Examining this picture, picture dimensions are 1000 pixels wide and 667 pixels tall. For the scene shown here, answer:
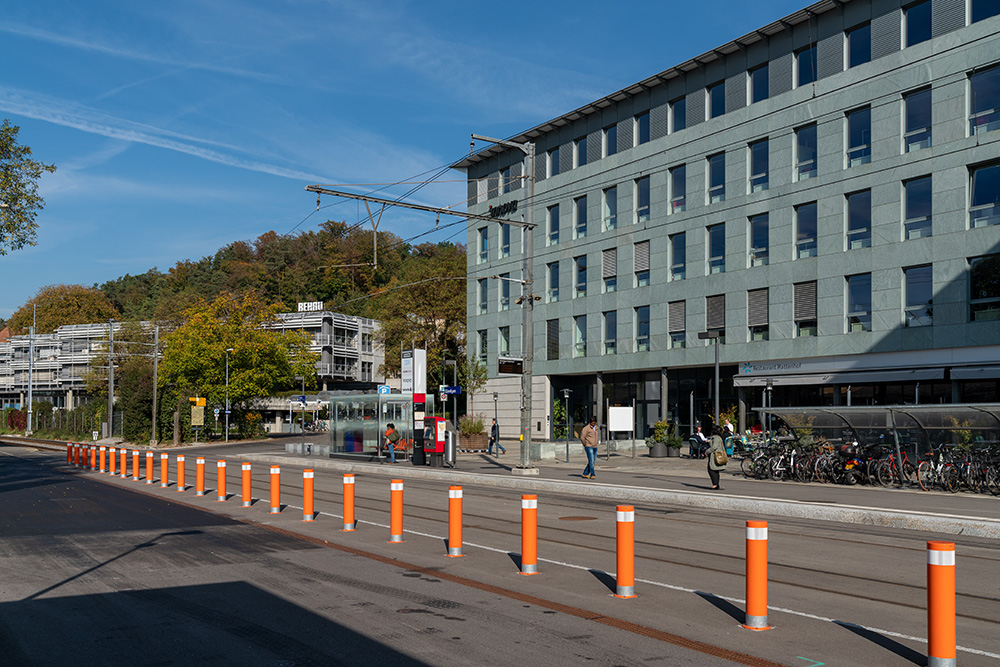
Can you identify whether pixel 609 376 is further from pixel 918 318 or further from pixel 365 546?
pixel 365 546

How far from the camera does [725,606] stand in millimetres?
8453

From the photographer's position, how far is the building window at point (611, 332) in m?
48.1

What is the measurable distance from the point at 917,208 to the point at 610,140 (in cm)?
1811

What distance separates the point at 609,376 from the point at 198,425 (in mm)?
26176

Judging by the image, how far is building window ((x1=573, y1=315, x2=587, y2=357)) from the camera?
166ft

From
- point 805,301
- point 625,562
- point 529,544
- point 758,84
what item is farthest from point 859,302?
point 625,562

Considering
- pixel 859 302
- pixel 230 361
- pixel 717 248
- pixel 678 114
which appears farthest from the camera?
pixel 230 361

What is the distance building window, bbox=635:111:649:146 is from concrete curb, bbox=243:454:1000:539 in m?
24.1

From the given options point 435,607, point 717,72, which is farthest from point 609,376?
point 435,607

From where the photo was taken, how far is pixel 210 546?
12461 millimetres

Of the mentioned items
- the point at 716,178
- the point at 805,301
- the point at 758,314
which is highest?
the point at 716,178

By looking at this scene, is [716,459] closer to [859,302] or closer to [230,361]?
[859,302]

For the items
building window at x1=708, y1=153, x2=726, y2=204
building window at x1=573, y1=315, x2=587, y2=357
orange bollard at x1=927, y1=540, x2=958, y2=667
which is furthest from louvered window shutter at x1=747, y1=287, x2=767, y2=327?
orange bollard at x1=927, y1=540, x2=958, y2=667

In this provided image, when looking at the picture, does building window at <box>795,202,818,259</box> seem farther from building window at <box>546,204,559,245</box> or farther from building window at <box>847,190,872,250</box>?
building window at <box>546,204,559,245</box>
